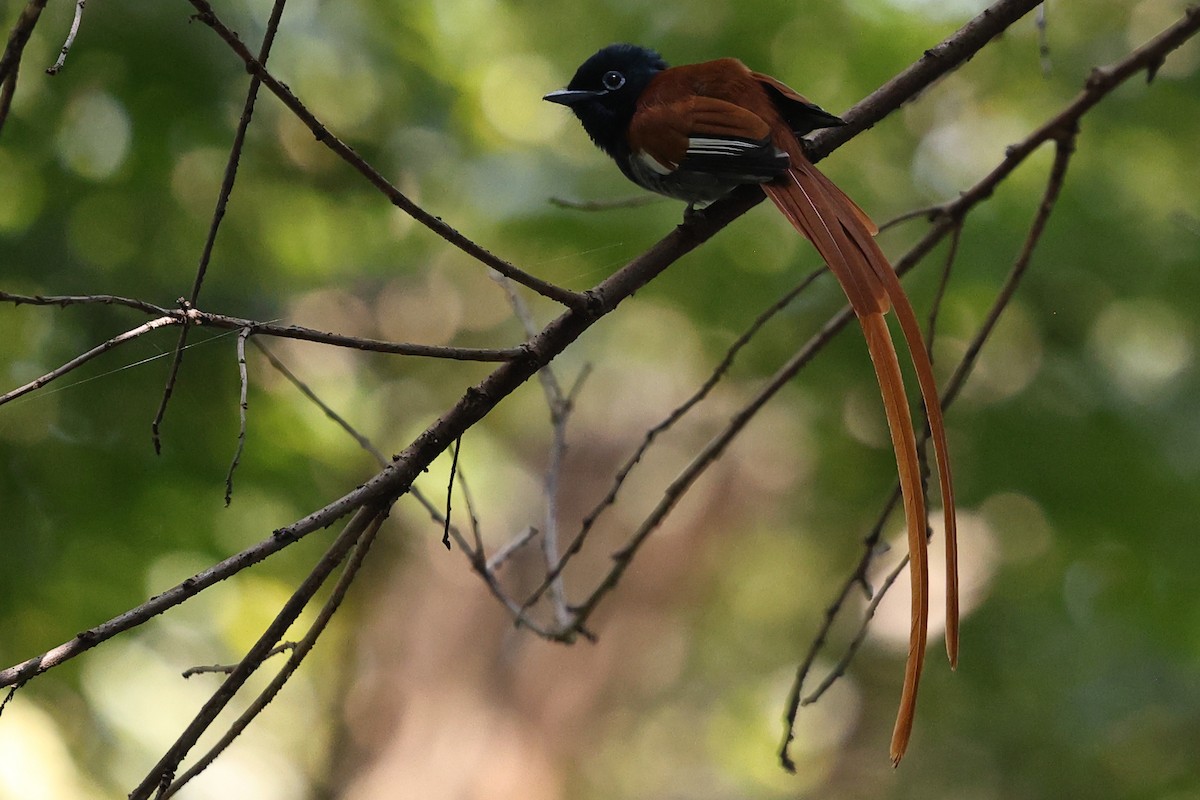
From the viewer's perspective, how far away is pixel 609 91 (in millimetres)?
2068

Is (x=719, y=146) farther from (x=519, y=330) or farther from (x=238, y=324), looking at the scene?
(x=519, y=330)

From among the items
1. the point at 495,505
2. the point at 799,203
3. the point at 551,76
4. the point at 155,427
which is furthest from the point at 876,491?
the point at 155,427

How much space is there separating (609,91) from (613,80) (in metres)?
0.03

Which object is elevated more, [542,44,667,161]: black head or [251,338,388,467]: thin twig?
[542,44,667,161]: black head

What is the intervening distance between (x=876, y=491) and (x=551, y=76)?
5.45 ft

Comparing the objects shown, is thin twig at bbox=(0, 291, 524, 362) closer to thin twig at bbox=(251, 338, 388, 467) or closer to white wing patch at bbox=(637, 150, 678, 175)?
thin twig at bbox=(251, 338, 388, 467)

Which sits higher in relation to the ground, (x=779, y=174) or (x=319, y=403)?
(x=779, y=174)

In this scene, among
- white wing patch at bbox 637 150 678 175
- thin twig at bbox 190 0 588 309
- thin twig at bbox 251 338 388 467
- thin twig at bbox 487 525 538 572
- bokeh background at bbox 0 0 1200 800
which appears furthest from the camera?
bokeh background at bbox 0 0 1200 800

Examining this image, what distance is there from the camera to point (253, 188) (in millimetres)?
2832

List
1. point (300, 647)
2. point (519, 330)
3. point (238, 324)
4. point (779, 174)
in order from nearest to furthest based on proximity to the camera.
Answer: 1. point (238, 324)
2. point (300, 647)
3. point (779, 174)
4. point (519, 330)

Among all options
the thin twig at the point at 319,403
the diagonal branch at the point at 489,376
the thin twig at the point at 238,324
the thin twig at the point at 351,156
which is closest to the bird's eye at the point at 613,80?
the diagonal branch at the point at 489,376

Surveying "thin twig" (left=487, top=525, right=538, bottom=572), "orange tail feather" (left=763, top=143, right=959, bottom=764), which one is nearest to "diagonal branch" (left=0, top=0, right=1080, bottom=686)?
"orange tail feather" (left=763, top=143, right=959, bottom=764)

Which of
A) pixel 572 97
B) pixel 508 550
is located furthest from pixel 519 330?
pixel 508 550

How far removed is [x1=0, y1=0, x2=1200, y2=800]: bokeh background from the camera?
233cm
